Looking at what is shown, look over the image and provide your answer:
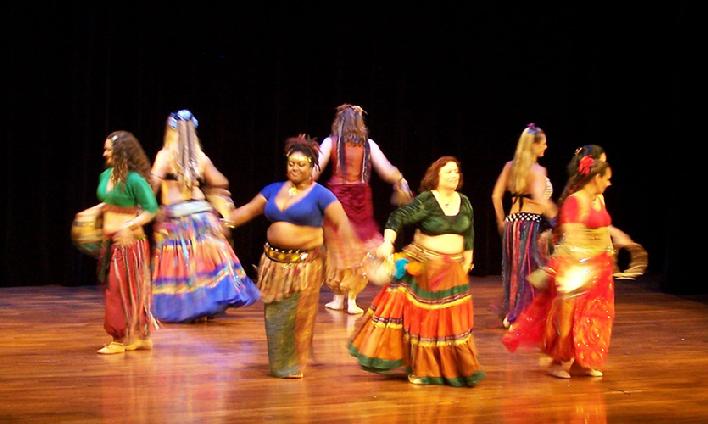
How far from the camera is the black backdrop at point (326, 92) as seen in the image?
939cm

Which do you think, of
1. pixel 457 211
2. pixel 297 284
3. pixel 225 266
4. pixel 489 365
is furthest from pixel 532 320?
pixel 225 266

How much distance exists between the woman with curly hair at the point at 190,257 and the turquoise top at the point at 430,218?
2209 millimetres

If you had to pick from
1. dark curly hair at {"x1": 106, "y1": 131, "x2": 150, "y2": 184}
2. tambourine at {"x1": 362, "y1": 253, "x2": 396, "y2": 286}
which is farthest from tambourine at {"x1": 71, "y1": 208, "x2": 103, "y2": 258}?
tambourine at {"x1": 362, "y1": 253, "x2": 396, "y2": 286}

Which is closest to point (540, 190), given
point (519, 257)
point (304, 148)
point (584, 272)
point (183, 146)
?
point (519, 257)

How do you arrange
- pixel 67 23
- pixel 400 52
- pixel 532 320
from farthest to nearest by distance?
1. pixel 400 52
2. pixel 67 23
3. pixel 532 320

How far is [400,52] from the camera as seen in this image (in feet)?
34.1

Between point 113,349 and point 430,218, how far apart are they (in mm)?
2289

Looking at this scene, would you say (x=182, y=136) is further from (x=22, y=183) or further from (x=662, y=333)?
(x=662, y=333)

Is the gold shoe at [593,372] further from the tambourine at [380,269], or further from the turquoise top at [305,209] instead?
the turquoise top at [305,209]

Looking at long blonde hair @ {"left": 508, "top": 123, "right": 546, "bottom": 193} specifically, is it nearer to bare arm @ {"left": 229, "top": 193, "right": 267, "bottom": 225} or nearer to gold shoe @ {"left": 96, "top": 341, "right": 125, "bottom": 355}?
bare arm @ {"left": 229, "top": 193, "right": 267, "bottom": 225}

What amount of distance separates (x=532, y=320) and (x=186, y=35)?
4.57 metres

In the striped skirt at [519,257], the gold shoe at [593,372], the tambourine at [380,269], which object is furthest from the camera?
the striped skirt at [519,257]

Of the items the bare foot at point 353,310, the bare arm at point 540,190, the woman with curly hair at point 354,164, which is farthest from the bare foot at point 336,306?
the bare arm at point 540,190

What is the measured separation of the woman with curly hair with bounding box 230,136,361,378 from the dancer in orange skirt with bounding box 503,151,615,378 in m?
1.24
